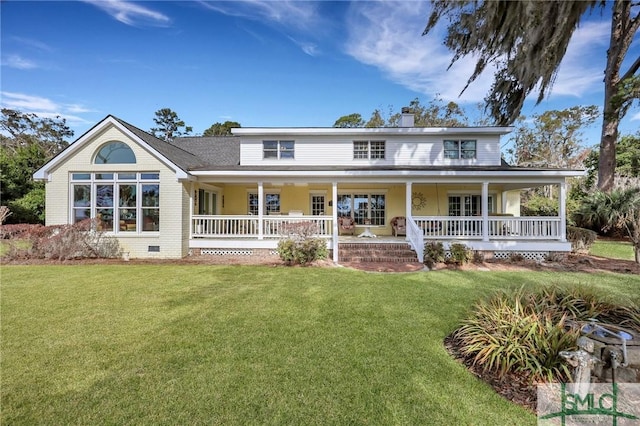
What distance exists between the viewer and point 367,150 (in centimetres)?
1466

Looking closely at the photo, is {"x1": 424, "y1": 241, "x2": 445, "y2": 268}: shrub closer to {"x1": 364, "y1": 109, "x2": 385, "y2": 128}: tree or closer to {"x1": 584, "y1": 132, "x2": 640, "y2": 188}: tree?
{"x1": 584, "y1": 132, "x2": 640, "y2": 188}: tree

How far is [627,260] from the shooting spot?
10.9 m

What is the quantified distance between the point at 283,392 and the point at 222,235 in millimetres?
9872

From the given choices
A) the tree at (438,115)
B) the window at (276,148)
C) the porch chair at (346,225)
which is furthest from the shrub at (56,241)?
the tree at (438,115)

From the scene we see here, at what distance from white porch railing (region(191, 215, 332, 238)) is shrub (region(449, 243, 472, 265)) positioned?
4.67 metres

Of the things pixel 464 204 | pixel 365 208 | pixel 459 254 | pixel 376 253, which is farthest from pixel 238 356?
pixel 464 204

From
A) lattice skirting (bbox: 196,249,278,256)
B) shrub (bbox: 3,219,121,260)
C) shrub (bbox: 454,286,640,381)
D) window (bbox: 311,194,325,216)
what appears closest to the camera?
shrub (bbox: 454,286,640,381)

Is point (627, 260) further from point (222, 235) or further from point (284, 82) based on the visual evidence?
point (284, 82)

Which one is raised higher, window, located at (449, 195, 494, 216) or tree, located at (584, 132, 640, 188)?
tree, located at (584, 132, 640, 188)

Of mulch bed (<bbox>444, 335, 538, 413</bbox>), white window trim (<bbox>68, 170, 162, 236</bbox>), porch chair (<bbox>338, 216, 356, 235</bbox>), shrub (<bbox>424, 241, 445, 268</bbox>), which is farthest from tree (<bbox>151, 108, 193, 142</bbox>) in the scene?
mulch bed (<bbox>444, 335, 538, 413</bbox>)

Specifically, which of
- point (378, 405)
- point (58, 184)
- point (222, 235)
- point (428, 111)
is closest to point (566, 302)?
point (378, 405)

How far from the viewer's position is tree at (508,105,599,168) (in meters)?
28.4

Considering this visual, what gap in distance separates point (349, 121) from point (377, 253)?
31.1 meters

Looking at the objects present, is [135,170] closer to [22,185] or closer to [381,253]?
[381,253]
